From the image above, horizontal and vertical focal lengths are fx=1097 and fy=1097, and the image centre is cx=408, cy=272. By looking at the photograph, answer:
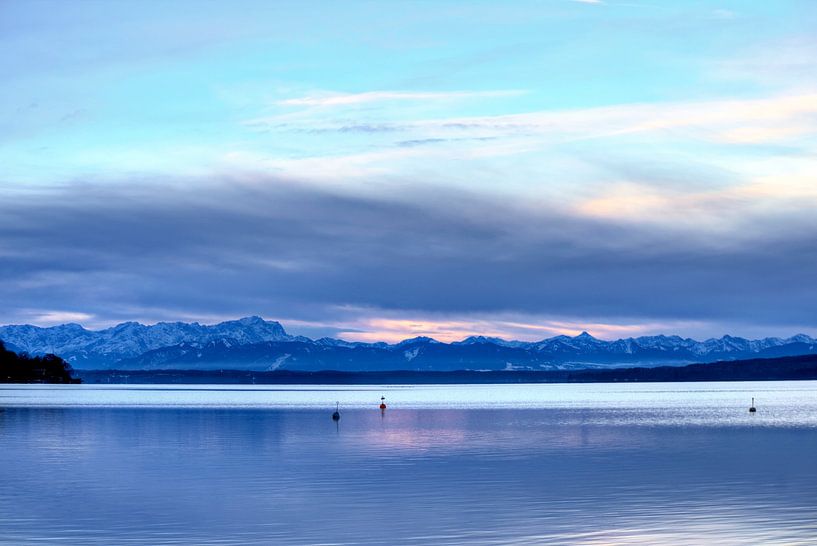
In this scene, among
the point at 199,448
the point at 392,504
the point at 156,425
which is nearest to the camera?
the point at 392,504

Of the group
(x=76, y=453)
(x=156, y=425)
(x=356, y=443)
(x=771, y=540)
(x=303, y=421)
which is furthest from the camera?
(x=303, y=421)

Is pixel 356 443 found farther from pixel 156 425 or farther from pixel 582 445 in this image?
pixel 156 425

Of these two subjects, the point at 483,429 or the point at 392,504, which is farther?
the point at 483,429

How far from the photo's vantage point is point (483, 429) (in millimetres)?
101250

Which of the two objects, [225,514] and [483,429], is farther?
[483,429]

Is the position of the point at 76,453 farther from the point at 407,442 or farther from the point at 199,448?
the point at 407,442

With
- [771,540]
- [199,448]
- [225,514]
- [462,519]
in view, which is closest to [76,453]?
[199,448]

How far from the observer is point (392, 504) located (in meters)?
44.5

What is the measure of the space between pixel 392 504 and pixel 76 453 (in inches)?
Result: 1336

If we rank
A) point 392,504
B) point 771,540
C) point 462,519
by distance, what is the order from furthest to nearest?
1. point 392,504
2. point 462,519
3. point 771,540

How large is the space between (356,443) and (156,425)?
3399 centimetres

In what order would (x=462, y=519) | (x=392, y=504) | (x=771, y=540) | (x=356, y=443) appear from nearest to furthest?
(x=771, y=540) < (x=462, y=519) < (x=392, y=504) < (x=356, y=443)

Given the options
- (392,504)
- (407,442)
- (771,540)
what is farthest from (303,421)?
(771,540)

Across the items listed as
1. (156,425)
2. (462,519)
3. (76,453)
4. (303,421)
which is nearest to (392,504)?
(462,519)
